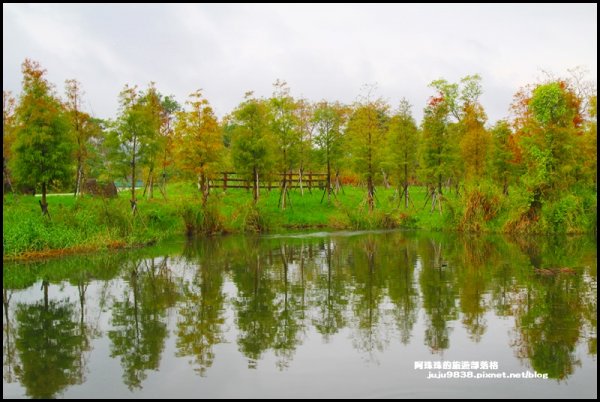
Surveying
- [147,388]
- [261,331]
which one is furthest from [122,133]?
[147,388]

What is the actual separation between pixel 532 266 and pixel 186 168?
22934 mm

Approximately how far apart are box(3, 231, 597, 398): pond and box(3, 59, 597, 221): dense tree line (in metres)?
9.21

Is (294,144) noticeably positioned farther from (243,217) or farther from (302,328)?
(302,328)

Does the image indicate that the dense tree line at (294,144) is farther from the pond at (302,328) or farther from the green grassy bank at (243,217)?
the pond at (302,328)

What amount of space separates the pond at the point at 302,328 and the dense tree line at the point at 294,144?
9213mm

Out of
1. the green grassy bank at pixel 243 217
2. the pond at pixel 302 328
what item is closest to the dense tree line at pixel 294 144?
the green grassy bank at pixel 243 217

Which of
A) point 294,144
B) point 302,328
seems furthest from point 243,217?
point 302,328

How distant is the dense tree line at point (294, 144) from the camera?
28500 mm

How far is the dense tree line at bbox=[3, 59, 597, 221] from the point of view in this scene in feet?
93.5

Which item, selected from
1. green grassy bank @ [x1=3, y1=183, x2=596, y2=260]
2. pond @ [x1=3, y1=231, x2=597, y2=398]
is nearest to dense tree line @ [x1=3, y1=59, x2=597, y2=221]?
green grassy bank @ [x1=3, y1=183, x2=596, y2=260]

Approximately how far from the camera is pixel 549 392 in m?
8.89

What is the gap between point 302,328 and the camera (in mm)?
12648

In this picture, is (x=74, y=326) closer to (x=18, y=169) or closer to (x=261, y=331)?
(x=261, y=331)

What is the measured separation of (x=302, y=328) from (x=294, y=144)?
3150 centimetres
